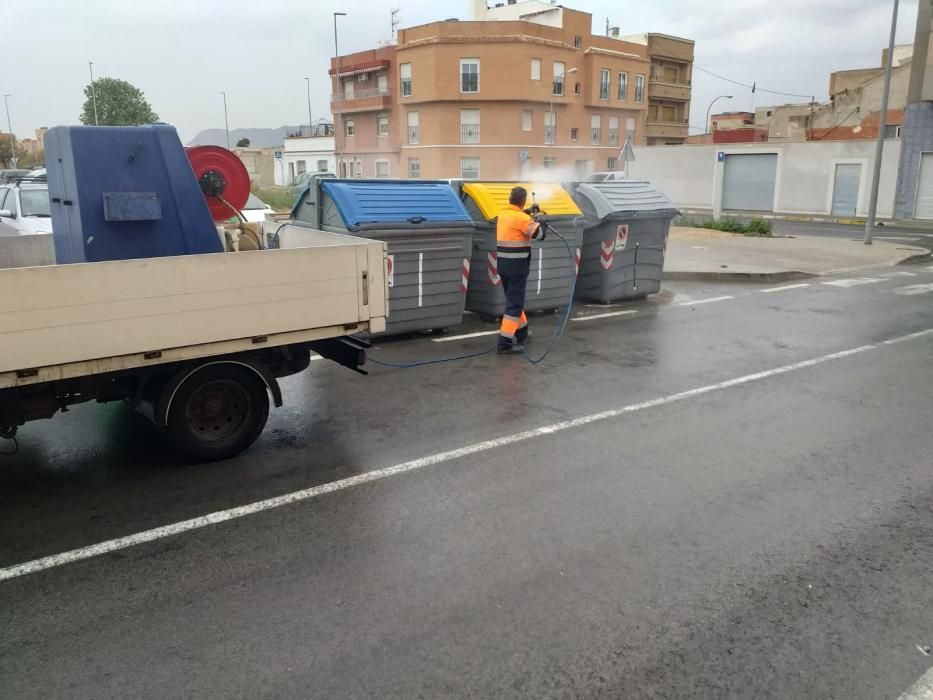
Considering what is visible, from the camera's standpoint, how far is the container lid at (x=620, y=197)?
35.3ft

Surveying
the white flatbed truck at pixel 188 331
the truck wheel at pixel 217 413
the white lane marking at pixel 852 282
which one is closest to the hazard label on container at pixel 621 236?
the white lane marking at pixel 852 282

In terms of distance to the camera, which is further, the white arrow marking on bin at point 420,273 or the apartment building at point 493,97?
the apartment building at point 493,97

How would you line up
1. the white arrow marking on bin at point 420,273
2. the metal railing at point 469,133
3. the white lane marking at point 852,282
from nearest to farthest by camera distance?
the white arrow marking on bin at point 420,273, the white lane marking at point 852,282, the metal railing at point 469,133

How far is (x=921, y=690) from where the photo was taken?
9.43 ft

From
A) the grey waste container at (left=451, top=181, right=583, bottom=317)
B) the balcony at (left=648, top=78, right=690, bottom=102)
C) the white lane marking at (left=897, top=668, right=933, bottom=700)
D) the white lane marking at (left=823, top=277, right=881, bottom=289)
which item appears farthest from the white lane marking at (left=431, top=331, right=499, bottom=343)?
the balcony at (left=648, top=78, right=690, bottom=102)

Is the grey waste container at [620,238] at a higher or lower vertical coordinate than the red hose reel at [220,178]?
lower

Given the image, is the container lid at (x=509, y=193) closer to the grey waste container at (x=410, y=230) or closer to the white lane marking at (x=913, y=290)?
the grey waste container at (x=410, y=230)

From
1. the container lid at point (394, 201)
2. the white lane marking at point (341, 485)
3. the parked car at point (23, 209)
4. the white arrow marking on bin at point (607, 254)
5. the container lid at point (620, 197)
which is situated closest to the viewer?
the white lane marking at point (341, 485)

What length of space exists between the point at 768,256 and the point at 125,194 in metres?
14.5

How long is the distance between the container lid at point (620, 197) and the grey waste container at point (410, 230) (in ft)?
8.76

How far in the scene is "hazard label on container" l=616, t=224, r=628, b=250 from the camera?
10906 millimetres

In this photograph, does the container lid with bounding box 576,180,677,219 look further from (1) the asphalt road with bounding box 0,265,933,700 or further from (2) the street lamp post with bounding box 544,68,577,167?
(2) the street lamp post with bounding box 544,68,577,167

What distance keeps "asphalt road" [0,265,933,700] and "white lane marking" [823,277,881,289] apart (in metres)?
6.60

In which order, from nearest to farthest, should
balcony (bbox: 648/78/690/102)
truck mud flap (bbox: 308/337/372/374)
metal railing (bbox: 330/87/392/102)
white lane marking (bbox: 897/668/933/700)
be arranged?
white lane marking (bbox: 897/668/933/700)
truck mud flap (bbox: 308/337/372/374)
metal railing (bbox: 330/87/392/102)
balcony (bbox: 648/78/690/102)
